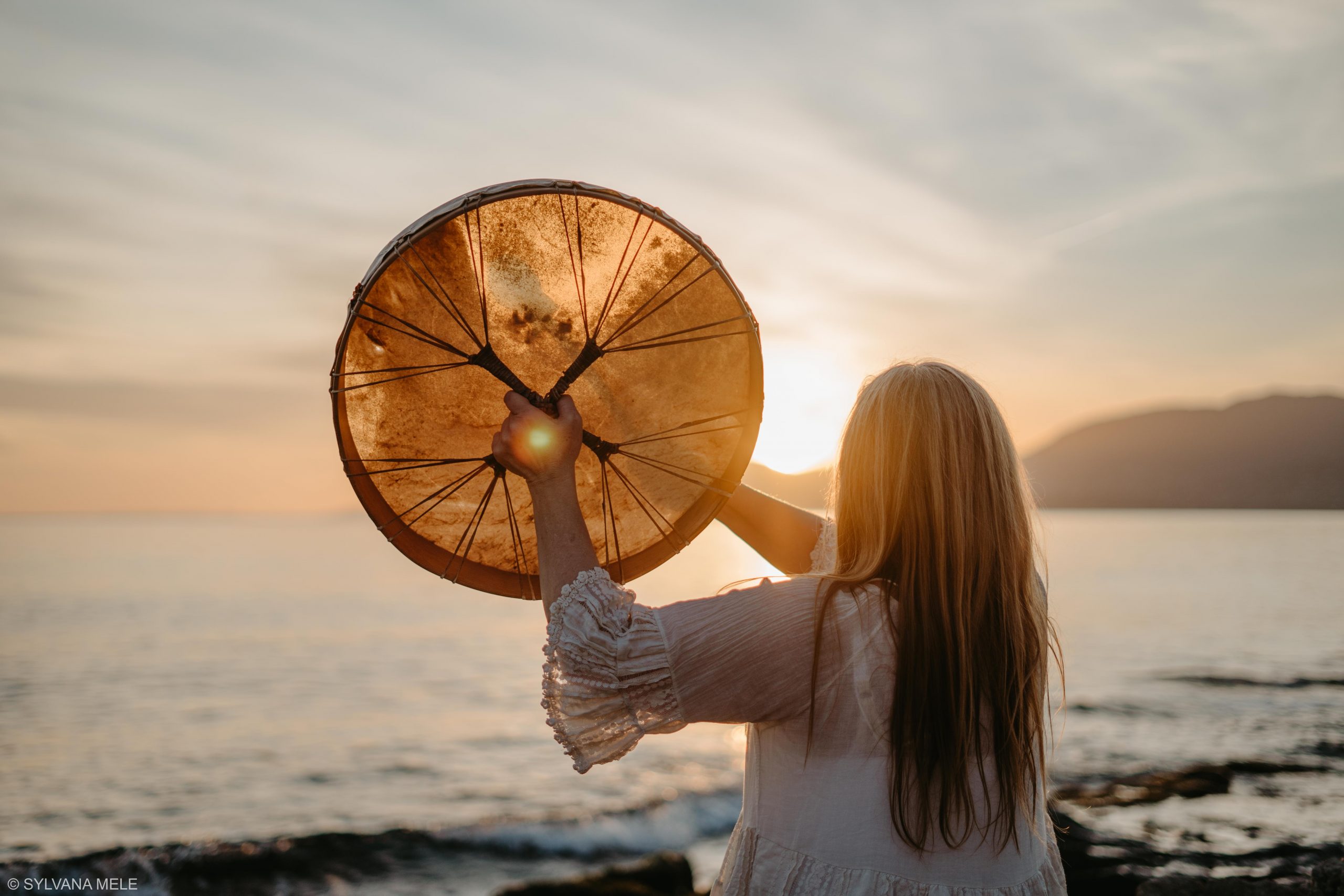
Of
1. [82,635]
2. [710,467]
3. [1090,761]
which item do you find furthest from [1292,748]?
[82,635]

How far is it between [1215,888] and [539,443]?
7615 millimetres

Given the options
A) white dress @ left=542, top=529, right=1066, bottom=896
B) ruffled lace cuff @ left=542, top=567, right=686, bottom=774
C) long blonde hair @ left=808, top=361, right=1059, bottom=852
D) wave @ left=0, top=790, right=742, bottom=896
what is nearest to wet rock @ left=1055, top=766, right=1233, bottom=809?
wave @ left=0, top=790, right=742, bottom=896

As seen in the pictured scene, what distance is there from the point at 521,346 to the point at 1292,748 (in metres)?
16.1

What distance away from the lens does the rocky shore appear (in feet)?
25.7

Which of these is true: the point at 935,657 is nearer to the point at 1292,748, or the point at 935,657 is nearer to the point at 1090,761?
the point at 1090,761

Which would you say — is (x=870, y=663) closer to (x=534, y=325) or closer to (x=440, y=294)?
(x=534, y=325)

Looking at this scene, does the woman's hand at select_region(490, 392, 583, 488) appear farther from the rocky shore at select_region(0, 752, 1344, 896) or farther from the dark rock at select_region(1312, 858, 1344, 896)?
the dark rock at select_region(1312, 858, 1344, 896)

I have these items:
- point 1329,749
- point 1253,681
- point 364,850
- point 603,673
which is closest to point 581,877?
point 364,850

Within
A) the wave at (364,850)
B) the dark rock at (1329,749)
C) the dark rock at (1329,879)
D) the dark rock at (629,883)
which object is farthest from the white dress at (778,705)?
the dark rock at (1329,749)

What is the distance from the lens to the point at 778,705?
5.24 feet

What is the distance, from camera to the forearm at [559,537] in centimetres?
168

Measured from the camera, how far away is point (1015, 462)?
5.99ft

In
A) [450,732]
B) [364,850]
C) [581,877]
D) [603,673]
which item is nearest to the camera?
[603,673]

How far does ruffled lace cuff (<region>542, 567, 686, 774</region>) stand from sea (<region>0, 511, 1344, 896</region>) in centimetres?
99
